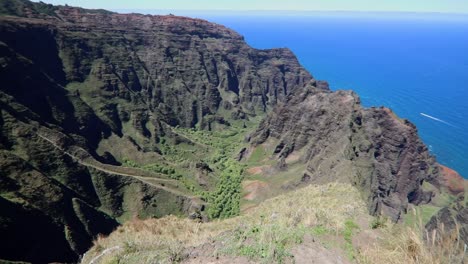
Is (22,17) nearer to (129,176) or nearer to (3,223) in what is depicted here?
(129,176)

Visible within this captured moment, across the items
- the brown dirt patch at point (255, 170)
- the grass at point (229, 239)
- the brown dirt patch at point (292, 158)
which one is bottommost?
the brown dirt patch at point (255, 170)

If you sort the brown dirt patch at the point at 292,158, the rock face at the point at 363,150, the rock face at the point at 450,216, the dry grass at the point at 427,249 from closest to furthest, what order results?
1. the dry grass at the point at 427,249
2. the rock face at the point at 450,216
3. the rock face at the point at 363,150
4. the brown dirt patch at the point at 292,158

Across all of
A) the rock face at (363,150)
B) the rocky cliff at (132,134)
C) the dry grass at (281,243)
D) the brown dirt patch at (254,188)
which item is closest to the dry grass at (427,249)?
the dry grass at (281,243)

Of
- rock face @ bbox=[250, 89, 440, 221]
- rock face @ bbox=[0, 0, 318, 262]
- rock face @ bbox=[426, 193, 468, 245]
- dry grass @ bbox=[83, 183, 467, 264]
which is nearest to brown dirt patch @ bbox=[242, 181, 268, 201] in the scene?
rock face @ bbox=[250, 89, 440, 221]

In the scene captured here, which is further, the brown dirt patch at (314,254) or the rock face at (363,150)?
the rock face at (363,150)

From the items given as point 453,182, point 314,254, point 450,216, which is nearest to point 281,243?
point 314,254

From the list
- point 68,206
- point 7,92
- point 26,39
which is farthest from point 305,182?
point 26,39

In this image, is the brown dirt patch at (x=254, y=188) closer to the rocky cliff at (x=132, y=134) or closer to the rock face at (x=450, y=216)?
the rocky cliff at (x=132, y=134)
